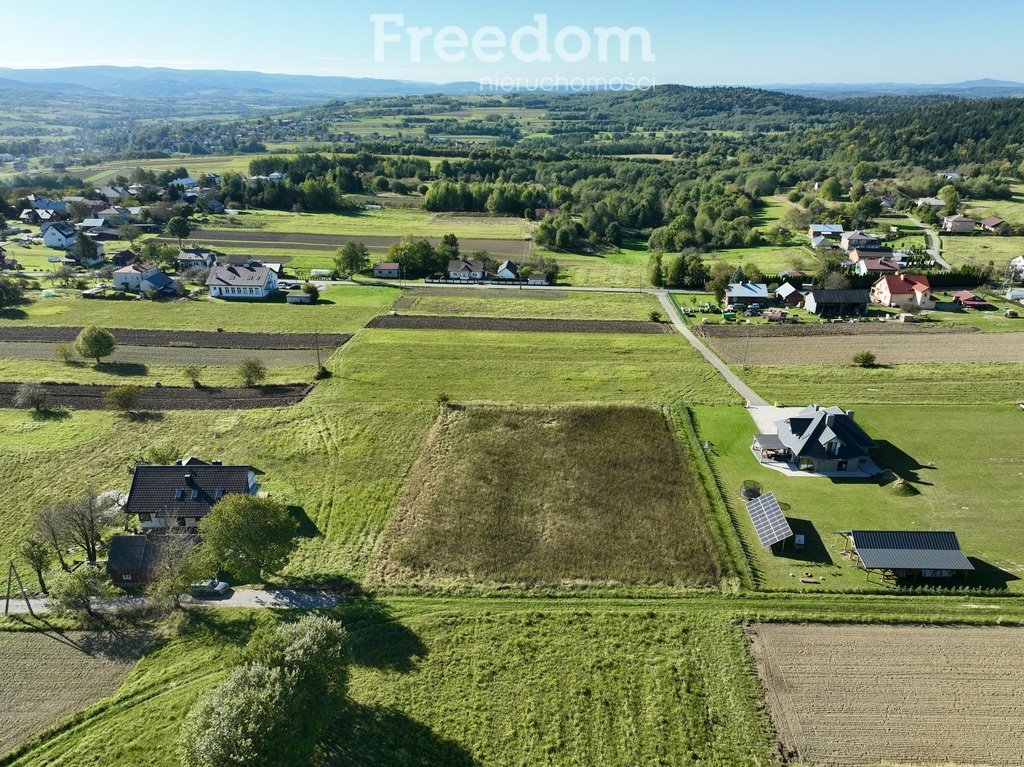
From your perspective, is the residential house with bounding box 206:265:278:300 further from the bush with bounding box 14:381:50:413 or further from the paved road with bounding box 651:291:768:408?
the paved road with bounding box 651:291:768:408

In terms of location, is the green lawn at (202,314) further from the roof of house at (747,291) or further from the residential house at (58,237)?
the roof of house at (747,291)

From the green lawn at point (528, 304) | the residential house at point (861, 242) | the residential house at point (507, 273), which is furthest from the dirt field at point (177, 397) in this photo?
the residential house at point (861, 242)

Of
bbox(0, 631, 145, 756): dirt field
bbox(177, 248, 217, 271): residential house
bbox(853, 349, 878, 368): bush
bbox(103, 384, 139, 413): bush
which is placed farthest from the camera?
bbox(177, 248, 217, 271): residential house

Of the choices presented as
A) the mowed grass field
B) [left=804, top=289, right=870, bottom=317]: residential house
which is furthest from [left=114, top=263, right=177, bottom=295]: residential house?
[left=804, top=289, right=870, bottom=317]: residential house

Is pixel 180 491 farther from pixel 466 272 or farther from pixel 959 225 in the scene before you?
pixel 959 225

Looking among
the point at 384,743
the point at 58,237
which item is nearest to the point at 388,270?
the point at 58,237

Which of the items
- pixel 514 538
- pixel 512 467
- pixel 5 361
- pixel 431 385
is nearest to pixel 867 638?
pixel 514 538
